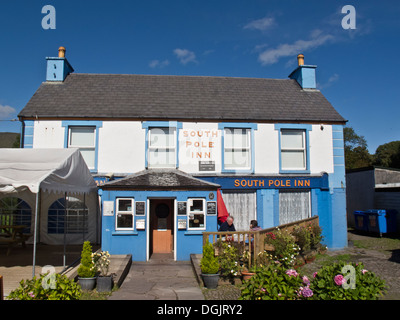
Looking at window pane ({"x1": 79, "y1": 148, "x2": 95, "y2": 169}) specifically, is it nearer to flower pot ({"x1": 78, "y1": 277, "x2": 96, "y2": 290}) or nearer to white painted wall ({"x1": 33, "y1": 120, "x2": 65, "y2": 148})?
white painted wall ({"x1": 33, "y1": 120, "x2": 65, "y2": 148})

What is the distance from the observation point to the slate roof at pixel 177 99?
14.5m

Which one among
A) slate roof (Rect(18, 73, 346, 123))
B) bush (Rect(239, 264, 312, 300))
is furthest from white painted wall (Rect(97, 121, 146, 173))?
bush (Rect(239, 264, 312, 300))

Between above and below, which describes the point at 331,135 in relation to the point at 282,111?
below

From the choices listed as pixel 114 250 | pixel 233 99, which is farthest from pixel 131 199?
pixel 233 99

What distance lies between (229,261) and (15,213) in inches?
419

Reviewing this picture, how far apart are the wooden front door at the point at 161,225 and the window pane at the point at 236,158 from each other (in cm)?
327

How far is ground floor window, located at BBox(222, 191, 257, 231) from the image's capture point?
14297 millimetres

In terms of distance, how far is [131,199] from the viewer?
477 inches

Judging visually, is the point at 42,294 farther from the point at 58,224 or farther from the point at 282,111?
the point at 282,111

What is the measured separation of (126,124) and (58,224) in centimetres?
535

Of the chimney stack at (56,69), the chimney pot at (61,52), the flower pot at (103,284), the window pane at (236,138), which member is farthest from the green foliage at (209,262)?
the chimney pot at (61,52)

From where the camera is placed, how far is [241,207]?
14.4m

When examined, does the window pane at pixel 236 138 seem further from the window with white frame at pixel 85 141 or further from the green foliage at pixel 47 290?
the green foliage at pixel 47 290

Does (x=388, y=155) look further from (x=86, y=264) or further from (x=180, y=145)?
(x=86, y=264)
